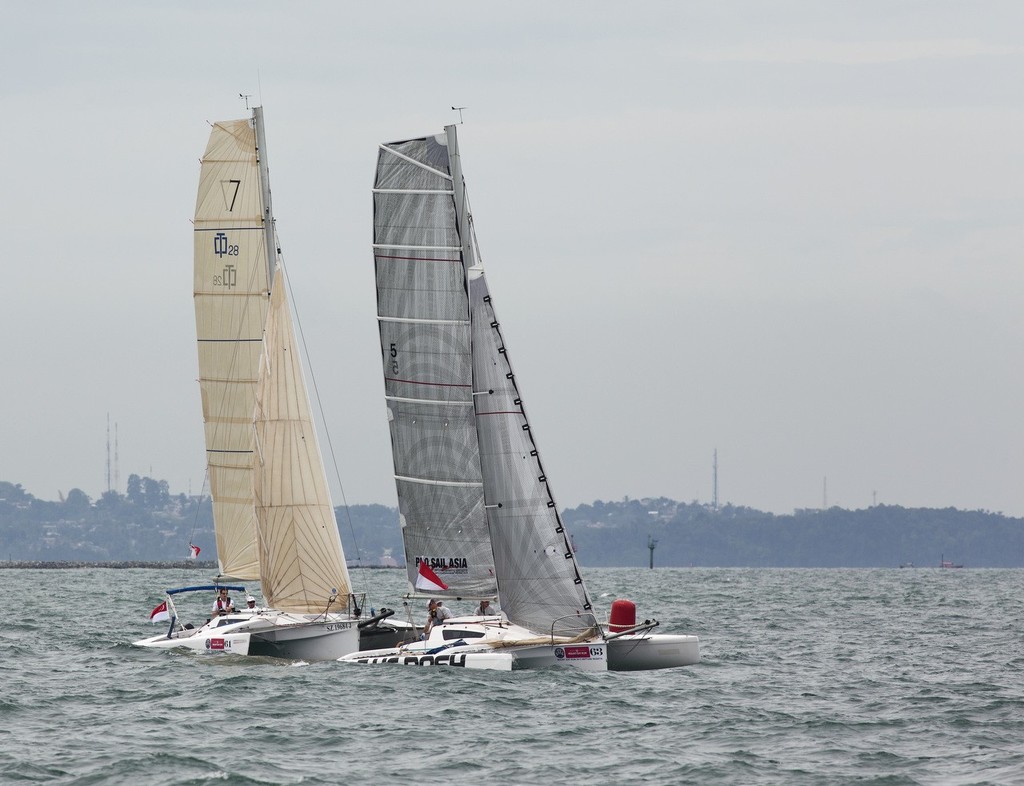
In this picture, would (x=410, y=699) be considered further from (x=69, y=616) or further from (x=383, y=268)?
(x=69, y=616)

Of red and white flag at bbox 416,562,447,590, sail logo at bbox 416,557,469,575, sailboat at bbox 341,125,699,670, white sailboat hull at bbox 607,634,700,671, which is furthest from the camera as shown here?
red and white flag at bbox 416,562,447,590

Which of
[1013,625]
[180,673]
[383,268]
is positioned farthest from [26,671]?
[1013,625]

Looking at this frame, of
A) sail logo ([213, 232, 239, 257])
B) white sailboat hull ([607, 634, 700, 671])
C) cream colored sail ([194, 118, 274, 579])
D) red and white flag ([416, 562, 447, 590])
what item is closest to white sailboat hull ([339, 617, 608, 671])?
white sailboat hull ([607, 634, 700, 671])

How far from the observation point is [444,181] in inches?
1316

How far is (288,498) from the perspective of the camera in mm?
35594

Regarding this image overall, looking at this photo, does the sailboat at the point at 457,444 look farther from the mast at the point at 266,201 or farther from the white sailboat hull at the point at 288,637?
the mast at the point at 266,201

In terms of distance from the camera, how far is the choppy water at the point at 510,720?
71.2 feet

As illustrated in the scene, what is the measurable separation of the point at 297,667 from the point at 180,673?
7.73 ft

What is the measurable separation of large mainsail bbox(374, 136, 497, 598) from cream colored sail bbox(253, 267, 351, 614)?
2.57 m

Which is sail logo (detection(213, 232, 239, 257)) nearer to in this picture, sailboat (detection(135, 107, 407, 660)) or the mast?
sailboat (detection(135, 107, 407, 660))

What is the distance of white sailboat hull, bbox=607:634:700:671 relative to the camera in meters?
31.8

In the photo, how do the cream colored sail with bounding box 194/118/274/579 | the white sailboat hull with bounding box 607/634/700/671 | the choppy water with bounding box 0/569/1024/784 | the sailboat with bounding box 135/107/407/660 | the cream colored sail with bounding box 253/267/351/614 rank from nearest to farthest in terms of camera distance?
1. the choppy water with bounding box 0/569/1024/784
2. the white sailboat hull with bounding box 607/634/700/671
3. the sailboat with bounding box 135/107/407/660
4. the cream colored sail with bounding box 253/267/351/614
5. the cream colored sail with bounding box 194/118/274/579

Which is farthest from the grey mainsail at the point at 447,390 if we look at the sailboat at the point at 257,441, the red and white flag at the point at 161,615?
the red and white flag at the point at 161,615

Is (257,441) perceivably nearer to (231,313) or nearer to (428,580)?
(231,313)
